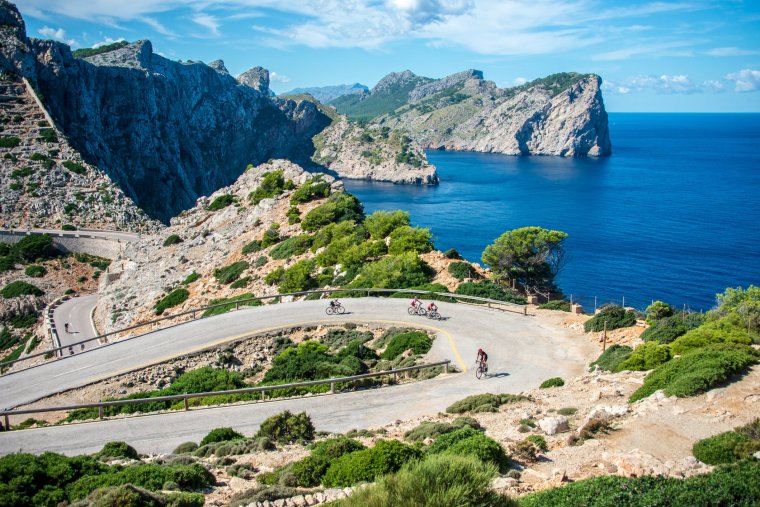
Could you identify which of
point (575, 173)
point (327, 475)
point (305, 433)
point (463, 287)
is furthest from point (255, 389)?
point (575, 173)

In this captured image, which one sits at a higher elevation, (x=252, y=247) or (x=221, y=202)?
(x=221, y=202)

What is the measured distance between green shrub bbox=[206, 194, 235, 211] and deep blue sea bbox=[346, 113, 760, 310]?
39120 mm

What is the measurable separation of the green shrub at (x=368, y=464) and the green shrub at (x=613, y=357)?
11.7 meters

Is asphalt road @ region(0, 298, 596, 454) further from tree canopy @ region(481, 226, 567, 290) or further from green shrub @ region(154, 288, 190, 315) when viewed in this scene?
green shrub @ region(154, 288, 190, 315)

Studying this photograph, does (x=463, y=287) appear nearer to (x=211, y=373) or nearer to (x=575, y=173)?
(x=211, y=373)

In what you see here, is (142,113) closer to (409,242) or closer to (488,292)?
(409,242)

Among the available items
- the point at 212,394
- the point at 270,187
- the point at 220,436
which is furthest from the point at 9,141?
the point at 220,436

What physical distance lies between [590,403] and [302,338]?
15893mm

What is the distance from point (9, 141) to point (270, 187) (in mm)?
47993

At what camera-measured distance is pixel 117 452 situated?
53.0 feet

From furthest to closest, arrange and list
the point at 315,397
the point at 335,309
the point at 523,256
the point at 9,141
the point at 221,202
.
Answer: the point at 9,141 → the point at 221,202 → the point at 523,256 → the point at 335,309 → the point at 315,397

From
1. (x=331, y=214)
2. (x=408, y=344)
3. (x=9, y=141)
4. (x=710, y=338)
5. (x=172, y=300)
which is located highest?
(x=9, y=141)

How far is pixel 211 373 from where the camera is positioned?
84.0ft

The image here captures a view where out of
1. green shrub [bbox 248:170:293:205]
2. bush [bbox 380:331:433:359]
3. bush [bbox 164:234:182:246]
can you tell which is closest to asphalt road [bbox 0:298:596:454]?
bush [bbox 380:331:433:359]
